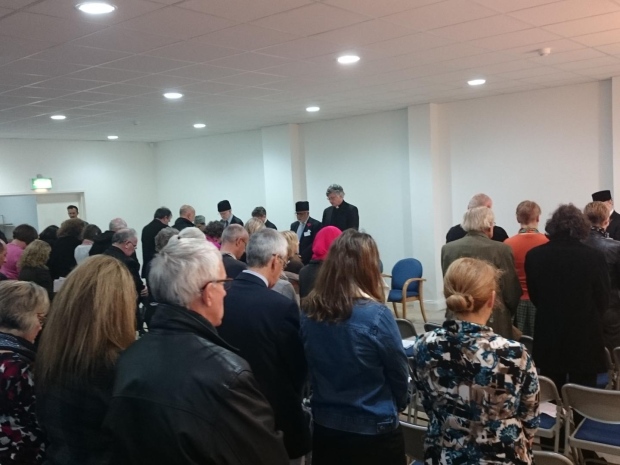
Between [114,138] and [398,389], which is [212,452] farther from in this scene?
[114,138]

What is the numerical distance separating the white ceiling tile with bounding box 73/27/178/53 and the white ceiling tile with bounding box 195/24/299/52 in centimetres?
30

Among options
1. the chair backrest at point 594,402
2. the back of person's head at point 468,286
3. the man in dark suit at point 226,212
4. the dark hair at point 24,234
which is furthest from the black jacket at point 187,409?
the man in dark suit at point 226,212

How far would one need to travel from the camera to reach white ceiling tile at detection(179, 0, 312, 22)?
11.0ft

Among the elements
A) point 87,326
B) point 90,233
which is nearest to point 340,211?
point 90,233

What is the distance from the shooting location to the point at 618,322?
366 cm

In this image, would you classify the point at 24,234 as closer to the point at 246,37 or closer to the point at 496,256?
the point at 246,37

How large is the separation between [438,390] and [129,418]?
1.06m

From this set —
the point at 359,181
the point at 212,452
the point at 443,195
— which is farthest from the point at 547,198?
the point at 212,452

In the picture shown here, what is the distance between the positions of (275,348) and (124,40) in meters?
2.79

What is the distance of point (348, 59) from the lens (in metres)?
5.04

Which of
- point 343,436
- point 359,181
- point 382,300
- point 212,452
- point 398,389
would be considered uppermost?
point 359,181

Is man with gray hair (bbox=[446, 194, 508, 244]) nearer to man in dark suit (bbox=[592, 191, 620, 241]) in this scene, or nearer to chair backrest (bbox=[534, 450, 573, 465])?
man in dark suit (bbox=[592, 191, 620, 241])

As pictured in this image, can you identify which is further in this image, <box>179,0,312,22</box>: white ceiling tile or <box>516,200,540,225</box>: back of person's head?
<box>516,200,540,225</box>: back of person's head

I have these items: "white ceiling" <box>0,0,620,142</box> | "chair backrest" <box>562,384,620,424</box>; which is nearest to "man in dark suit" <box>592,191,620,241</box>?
"white ceiling" <box>0,0,620,142</box>
